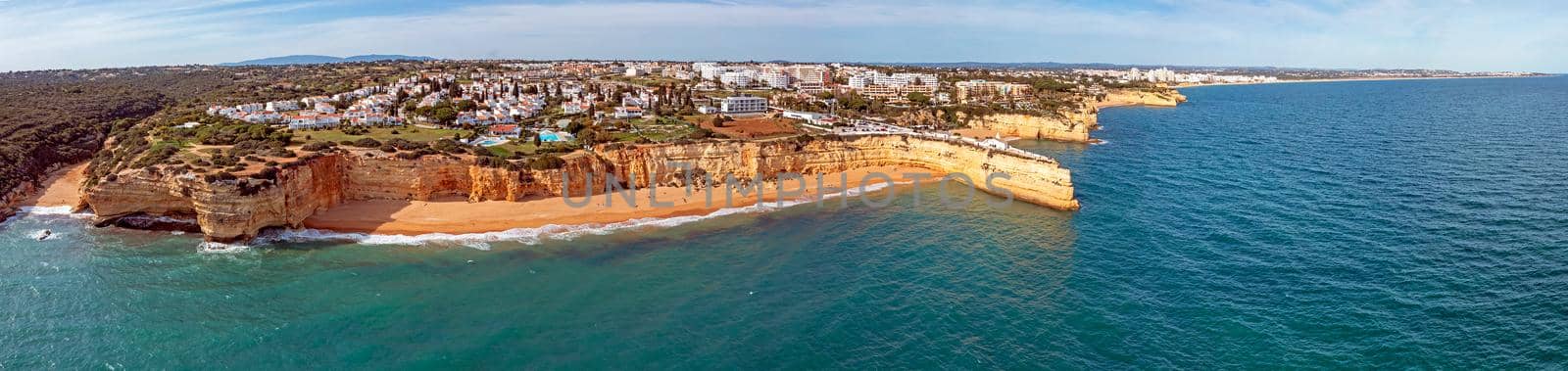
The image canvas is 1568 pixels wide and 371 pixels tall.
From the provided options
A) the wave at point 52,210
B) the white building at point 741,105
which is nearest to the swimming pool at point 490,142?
the wave at point 52,210

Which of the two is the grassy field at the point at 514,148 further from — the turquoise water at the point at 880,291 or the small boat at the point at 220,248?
the small boat at the point at 220,248

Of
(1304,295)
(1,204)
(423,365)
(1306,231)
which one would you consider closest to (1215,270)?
(1304,295)

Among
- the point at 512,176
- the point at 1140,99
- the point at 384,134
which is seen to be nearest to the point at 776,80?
the point at 1140,99

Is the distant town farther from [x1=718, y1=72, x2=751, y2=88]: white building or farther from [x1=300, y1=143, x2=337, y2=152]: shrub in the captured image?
[x1=300, y1=143, x2=337, y2=152]: shrub

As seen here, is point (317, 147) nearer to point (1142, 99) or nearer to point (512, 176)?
point (512, 176)

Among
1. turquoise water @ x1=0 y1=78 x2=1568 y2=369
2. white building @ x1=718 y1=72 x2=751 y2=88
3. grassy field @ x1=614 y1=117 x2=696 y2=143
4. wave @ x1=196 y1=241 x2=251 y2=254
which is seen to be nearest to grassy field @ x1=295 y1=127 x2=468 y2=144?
grassy field @ x1=614 y1=117 x2=696 y2=143
